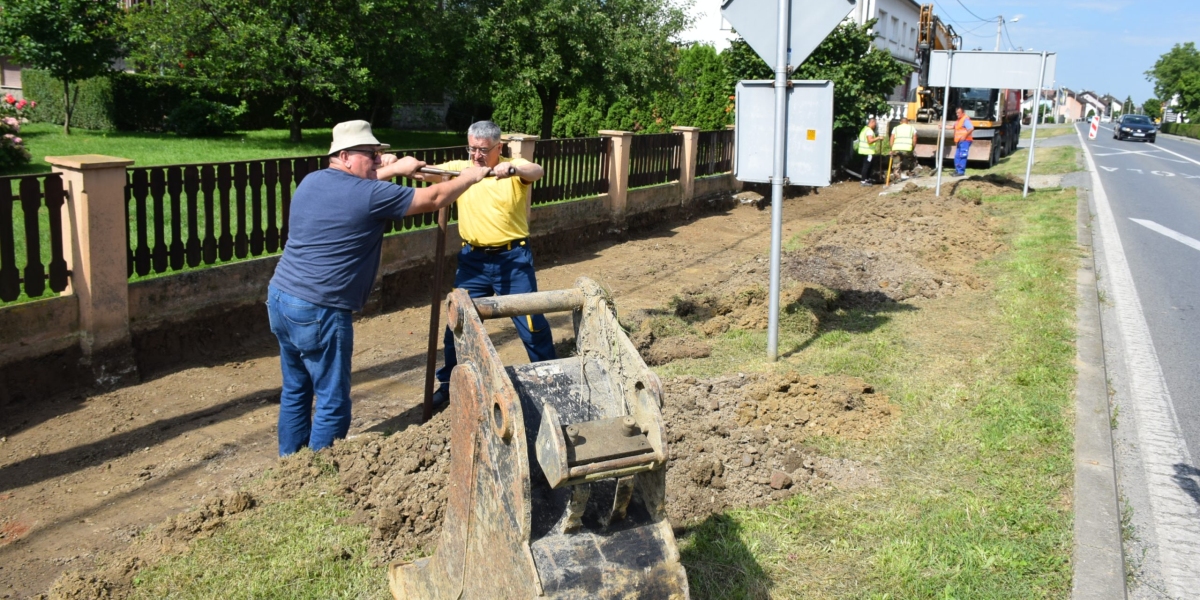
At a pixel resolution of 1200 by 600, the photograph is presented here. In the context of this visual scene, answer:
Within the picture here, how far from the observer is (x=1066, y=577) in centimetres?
372

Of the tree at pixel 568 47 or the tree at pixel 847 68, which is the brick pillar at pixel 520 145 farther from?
the tree at pixel 847 68

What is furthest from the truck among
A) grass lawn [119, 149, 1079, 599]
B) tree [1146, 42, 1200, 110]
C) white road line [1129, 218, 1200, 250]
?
tree [1146, 42, 1200, 110]

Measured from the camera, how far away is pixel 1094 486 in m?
4.54

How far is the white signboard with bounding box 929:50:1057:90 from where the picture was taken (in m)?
15.2

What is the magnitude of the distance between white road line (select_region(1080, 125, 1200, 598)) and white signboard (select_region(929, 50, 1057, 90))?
6952 millimetres

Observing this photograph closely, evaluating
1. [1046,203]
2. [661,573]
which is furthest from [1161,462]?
[1046,203]

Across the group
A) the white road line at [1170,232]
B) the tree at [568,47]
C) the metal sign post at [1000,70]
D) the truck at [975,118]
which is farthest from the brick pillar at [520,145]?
the truck at [975,118]

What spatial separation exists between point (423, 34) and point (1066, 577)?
16.0 metres

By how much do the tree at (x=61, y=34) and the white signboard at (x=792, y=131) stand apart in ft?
52.0

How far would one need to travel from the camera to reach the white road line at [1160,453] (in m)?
4.03

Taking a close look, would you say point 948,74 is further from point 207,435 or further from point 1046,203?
point 207,435

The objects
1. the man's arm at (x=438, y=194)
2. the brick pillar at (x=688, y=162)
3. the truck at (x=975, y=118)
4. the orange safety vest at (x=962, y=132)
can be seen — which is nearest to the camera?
the man's arm at (x=438, y=194)

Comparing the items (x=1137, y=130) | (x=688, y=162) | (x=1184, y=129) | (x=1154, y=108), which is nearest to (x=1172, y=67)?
(x=1154, y=108)

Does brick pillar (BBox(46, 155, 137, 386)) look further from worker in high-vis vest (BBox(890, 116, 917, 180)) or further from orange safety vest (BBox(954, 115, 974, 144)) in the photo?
orange safety vest (BBox(954, 115, 974, 144))
